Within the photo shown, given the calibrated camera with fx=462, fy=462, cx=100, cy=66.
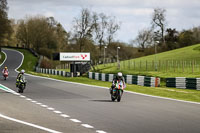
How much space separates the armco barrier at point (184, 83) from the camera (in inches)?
1382

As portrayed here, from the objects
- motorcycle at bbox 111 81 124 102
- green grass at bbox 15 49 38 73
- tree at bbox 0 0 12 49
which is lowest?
motorcycle at bbox 111 81 124 102

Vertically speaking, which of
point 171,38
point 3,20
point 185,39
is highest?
point 3,20

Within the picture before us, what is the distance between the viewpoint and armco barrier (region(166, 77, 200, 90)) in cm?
3509

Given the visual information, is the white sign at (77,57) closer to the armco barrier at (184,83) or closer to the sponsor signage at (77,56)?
the sponsor signage at (77,56)

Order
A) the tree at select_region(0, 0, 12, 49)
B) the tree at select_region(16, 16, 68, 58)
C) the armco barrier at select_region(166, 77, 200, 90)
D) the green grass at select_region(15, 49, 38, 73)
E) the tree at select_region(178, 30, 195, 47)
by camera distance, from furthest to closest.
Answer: the tree at select_region(16, 16, 68, 58)
the tree at select_region(178, 30, 195, 47)
the tree at select_region(0, 0, 12, 49)
the green grass at select_region(15, 49, 38, 73)
the armco barrier at select_region(166, 77, 200, 90)

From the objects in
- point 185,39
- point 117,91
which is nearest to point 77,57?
point 185,39

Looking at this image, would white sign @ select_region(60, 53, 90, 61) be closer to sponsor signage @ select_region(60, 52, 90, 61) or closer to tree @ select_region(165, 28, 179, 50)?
sponsor signage @ select_region(60, 52, 90, 61)

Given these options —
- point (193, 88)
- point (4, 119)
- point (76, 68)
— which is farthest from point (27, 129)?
point (76, 68)

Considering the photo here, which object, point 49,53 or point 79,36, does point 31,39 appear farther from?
point 79,36

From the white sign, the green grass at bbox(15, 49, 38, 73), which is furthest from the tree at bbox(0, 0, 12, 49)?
the white sign

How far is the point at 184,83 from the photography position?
120 feet

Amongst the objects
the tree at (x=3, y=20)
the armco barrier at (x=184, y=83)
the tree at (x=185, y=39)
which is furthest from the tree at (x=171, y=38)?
the armco barrier at (x=184, y=83)

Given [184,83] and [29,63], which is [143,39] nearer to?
[29,63]

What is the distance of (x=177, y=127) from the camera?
1238 cm
